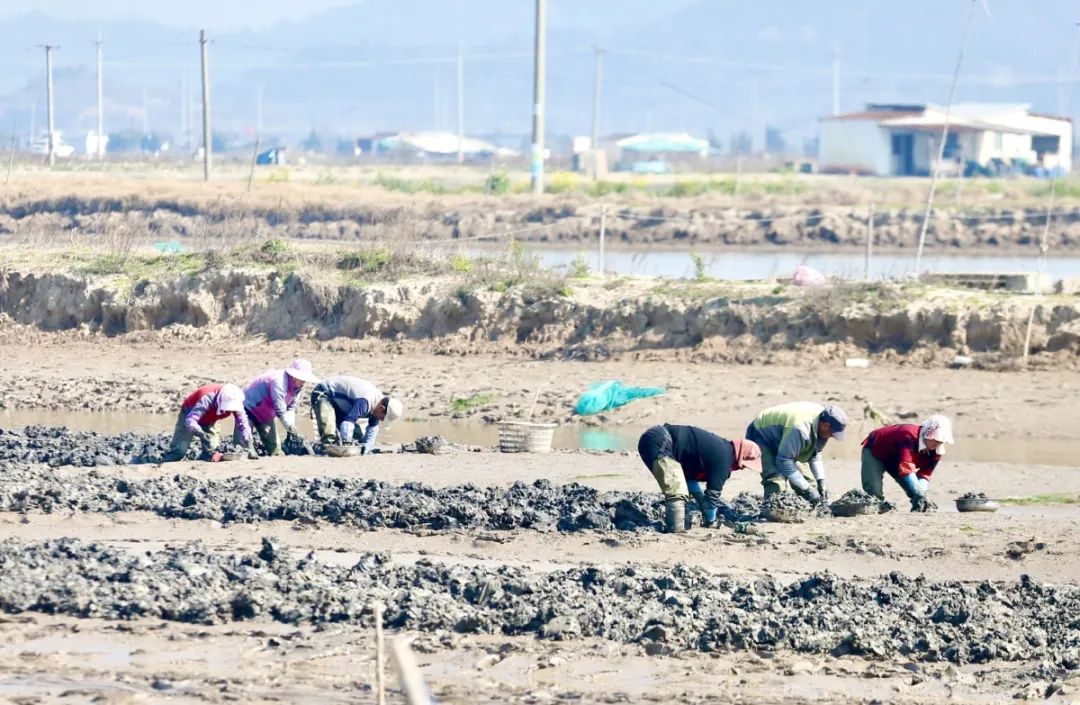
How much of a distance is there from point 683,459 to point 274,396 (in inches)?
186

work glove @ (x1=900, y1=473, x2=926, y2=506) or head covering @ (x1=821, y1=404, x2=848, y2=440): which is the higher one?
head covering @ (x1=821, y1=404, x2=848, y2=440)

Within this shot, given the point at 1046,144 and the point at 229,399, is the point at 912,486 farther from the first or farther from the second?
the point at 1046,144

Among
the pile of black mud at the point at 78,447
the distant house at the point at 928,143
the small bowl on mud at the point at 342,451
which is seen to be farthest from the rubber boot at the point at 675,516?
the distant house at the point at 928,143

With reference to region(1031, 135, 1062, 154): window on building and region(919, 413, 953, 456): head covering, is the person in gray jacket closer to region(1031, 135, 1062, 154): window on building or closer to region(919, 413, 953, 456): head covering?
region(919, 413, 953, 456): head covering

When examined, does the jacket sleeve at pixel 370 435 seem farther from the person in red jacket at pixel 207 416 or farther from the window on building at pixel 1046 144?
the window on building at pixel 1046 144

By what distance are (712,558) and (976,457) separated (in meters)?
6.60

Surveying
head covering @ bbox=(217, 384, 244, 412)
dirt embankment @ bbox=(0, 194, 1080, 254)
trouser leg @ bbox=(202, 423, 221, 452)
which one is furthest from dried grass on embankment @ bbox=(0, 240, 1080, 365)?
dirt embankment @ bbox=(0, 194, 1080, 254)

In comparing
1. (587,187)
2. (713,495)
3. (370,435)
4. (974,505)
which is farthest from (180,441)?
(587,187)

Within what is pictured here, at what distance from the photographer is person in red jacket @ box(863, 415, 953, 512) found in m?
14.1

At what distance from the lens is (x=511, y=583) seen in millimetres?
11414

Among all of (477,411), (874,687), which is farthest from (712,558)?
(477,411)

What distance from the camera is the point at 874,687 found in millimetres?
9727

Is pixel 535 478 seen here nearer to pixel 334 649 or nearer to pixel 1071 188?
pixel 334 649

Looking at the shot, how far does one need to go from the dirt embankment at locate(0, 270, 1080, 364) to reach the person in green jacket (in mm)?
8736
